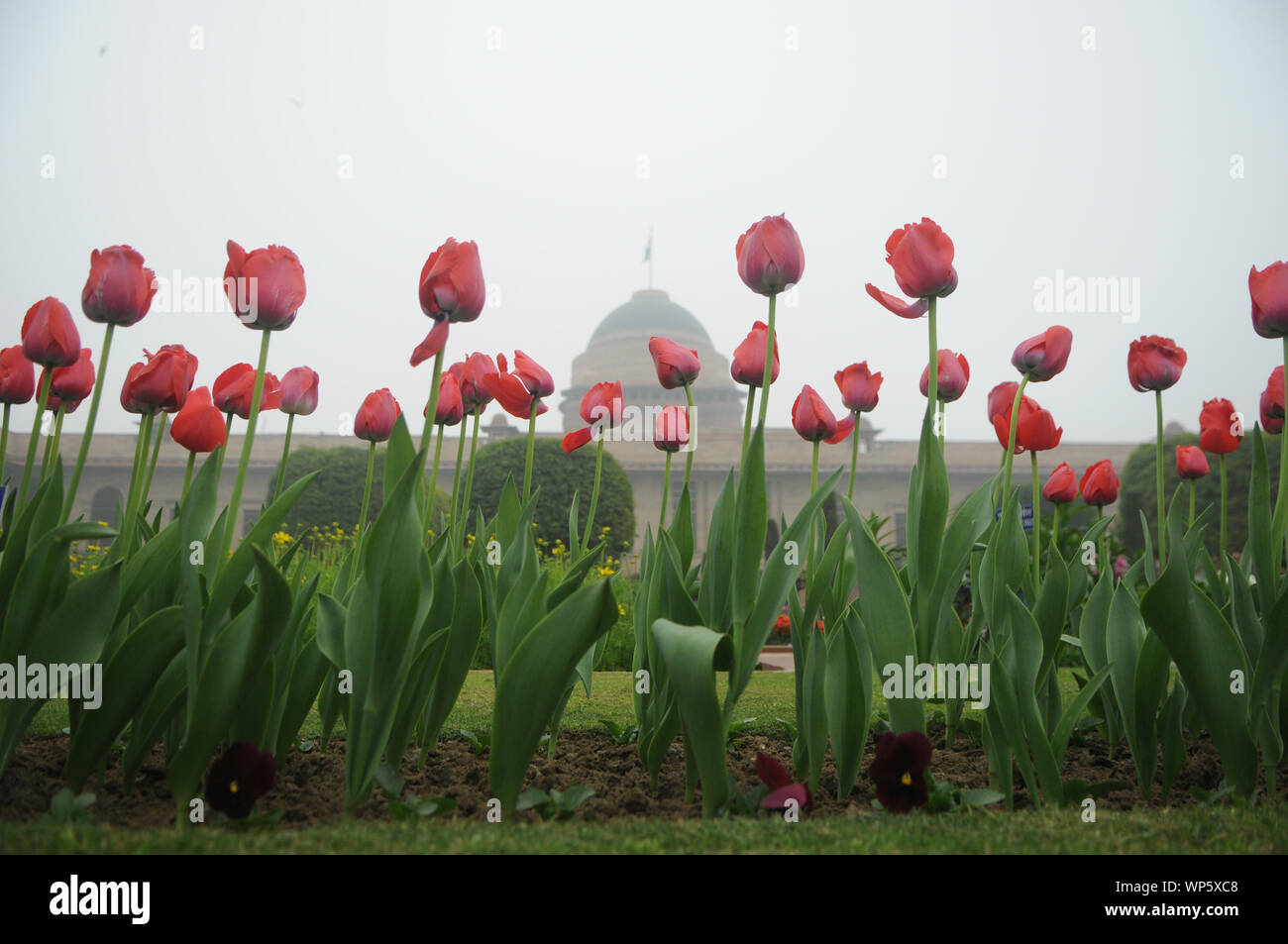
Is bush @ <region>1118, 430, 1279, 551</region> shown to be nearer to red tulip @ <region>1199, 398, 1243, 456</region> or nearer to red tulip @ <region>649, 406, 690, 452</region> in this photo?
red tulip @ <region>1199, 398, 1243, 456</region>

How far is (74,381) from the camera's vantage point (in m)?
1.78

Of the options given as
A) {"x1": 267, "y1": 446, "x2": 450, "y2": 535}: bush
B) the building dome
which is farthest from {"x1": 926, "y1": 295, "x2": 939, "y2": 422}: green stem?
the building dome

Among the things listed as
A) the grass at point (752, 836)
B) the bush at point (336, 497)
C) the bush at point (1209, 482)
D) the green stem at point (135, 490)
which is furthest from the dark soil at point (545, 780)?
the bush at point (1209, 482)

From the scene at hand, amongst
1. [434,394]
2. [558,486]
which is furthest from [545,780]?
[558,486]

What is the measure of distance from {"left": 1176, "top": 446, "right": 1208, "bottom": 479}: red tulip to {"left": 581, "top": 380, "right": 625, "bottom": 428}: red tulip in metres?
1.60

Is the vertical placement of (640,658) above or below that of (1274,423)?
below

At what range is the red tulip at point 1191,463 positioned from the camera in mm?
2471

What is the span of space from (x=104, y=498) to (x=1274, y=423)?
→ 28.9m

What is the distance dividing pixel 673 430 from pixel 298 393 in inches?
33.4

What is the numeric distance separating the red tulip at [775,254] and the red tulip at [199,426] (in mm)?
1064

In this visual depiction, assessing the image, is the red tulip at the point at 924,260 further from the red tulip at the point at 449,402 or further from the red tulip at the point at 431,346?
the red tulip at the point at 449,402
